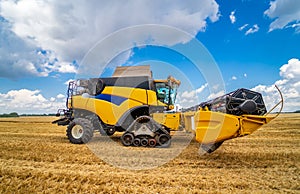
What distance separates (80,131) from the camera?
8289mm

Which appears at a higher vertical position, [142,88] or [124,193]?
[142,88]

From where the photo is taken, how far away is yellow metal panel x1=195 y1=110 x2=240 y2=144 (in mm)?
4852

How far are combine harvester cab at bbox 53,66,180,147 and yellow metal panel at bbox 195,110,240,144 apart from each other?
2126 mm

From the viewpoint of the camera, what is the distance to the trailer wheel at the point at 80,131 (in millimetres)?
7848

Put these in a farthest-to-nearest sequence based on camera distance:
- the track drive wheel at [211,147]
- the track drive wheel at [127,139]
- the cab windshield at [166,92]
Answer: the cab windshield at [166,92], the track drive wheel at [127,139], the track drive wheel at [211,147]

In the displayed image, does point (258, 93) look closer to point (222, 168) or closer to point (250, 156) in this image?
point (250, 156)

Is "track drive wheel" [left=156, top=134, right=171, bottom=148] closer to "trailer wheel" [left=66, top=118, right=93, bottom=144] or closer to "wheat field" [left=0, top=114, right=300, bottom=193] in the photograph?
"wheat field" [left=0, top=114, right=300, bottom=193]

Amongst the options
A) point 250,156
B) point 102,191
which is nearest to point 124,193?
point 102,191

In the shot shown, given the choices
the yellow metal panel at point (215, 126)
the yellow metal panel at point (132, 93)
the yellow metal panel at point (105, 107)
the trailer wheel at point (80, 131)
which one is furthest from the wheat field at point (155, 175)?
the yellow metal panel at point (132, 93)

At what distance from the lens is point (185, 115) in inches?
299

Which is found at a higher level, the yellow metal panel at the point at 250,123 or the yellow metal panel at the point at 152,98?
the yellow metal panel at the point at 152,98

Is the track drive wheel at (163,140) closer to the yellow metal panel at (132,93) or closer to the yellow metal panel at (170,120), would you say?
the yellow metal panel at (170,120)

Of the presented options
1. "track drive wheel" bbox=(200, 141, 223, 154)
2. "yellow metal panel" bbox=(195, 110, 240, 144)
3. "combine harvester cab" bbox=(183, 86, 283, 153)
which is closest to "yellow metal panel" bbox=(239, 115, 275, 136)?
"combine harvester cab" bbox=(183, 86, 283, 153)

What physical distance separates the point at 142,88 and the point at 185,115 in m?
1.99
